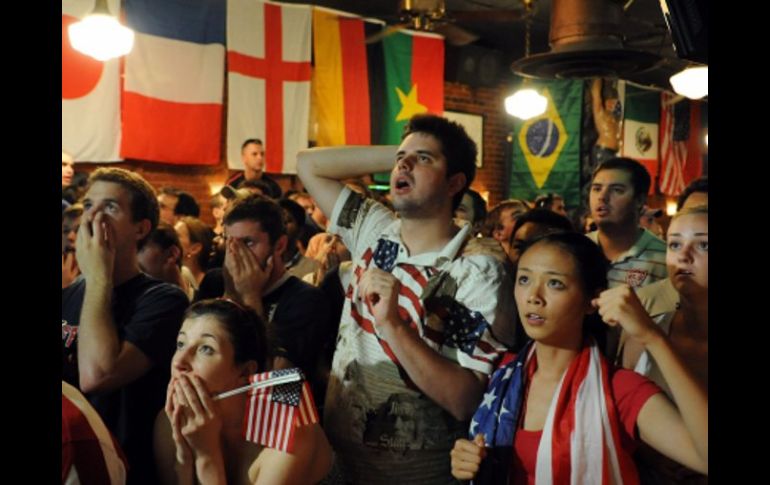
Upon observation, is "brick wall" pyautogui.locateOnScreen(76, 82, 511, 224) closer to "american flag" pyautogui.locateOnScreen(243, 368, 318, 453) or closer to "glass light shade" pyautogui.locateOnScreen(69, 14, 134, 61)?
"glass light shade" pyautogui.locateOnScreen(69, 14, 134, 61)

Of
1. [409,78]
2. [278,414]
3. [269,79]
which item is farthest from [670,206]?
[278,414]

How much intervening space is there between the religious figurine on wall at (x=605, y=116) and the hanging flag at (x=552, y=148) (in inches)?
14.4

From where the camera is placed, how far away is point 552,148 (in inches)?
399

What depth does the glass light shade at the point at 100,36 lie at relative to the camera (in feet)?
17.4

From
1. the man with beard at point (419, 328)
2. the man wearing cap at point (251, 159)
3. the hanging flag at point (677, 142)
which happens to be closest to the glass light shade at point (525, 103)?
the man wearing cap at point (251, 159)

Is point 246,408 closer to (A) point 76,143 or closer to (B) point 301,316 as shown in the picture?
(B) point 301,316

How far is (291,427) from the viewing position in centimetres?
179

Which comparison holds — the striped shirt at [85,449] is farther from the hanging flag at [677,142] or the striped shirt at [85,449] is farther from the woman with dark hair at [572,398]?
the hanging flag at [677,142]

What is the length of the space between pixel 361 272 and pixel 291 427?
0.64 meters

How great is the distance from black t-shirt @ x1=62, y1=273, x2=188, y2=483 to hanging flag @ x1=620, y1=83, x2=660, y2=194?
10.3 m

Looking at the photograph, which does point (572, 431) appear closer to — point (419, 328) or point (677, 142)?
point (419, 328)

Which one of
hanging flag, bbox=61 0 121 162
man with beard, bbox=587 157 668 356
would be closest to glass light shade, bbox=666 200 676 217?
hanging flag, bbox=61 0 121 162

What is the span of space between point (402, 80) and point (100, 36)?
3.91 meters

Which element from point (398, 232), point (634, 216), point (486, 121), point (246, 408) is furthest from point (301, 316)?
point (486, 121)
